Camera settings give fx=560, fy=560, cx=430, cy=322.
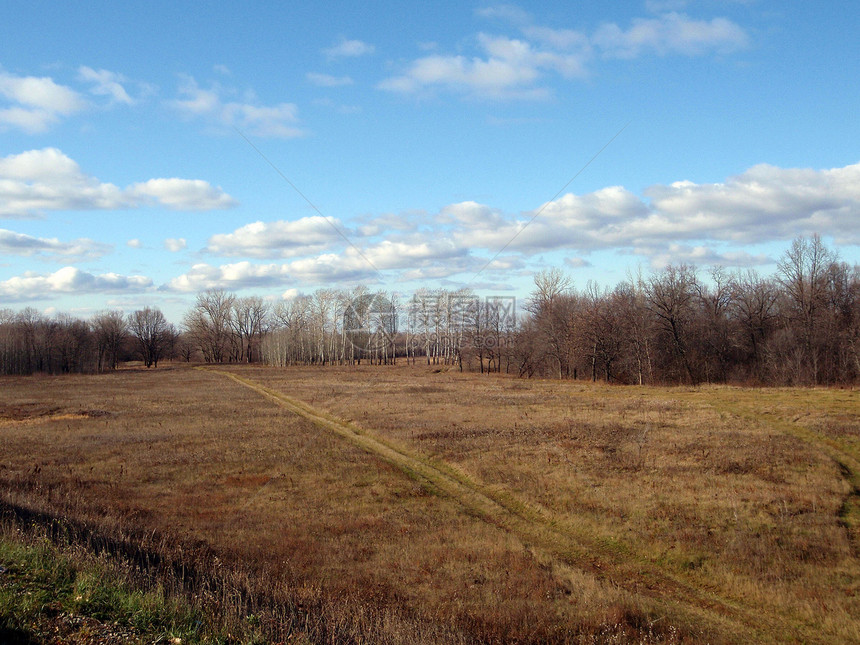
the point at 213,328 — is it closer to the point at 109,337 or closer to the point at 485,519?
the point at 109,337

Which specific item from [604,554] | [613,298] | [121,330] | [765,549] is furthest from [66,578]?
[121,330]

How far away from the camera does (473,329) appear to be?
4021 inches

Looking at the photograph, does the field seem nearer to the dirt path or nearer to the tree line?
the dirt path

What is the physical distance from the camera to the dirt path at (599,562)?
388 inches

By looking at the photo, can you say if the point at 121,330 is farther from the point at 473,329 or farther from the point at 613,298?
the point at 613,298

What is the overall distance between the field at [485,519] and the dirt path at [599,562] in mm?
56

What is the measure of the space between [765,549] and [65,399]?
2173 inches

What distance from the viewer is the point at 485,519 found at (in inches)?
615

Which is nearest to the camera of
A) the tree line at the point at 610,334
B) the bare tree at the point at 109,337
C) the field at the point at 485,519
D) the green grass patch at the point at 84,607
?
the green grass patch at the point at 84,607

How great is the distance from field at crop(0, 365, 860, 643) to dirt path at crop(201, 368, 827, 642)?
0.18ft

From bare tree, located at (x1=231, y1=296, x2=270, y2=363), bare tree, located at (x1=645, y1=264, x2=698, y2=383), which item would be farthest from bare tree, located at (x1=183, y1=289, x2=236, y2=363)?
bare tree, located at (x1=645, y1=264, x2=698, y2=383)

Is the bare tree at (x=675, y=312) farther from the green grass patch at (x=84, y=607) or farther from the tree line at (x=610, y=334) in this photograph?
the green grass patch at (x=84, y=607)
